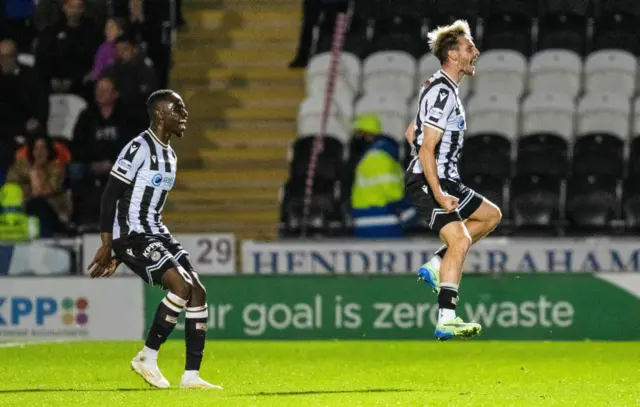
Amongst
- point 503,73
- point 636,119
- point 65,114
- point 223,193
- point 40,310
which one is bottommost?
point 40,310

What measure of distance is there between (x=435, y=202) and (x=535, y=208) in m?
7.04

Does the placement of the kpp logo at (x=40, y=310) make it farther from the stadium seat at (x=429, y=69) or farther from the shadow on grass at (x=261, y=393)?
the stadium seat at (x=429, y=69)

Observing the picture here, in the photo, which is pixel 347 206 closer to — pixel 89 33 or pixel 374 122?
pixel 374 122

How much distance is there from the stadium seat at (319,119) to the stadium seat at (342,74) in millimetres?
234

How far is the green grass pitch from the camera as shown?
8.47 m

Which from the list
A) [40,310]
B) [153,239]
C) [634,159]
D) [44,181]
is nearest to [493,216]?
[153,239]

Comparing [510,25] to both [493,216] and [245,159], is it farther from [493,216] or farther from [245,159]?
[493,216]

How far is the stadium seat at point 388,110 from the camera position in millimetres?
17391

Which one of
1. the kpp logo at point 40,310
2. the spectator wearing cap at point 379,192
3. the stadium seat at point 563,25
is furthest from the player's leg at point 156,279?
the stadium seat at point 563,25

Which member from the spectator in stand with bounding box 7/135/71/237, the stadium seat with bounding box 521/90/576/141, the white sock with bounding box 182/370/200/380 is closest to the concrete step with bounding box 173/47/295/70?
the spectator in stand with bounding box 7/135/71/237

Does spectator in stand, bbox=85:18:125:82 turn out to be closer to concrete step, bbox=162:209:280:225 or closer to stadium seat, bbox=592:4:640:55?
concrete step, bbox=162:209:280:225

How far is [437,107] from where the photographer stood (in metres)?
9.32

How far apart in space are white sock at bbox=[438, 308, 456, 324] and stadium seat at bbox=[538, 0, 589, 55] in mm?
9348

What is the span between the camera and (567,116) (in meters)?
17.5
